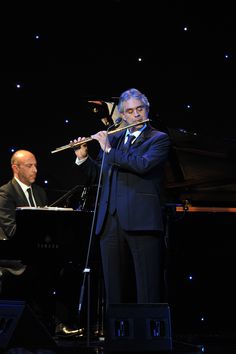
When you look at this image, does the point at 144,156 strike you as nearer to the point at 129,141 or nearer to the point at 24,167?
the point at 129,141

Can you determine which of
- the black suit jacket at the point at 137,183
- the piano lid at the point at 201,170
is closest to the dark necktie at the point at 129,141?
the black suit jacket at the point at 137,183

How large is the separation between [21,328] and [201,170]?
2633 millimetres

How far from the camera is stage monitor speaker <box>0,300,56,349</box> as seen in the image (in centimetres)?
228

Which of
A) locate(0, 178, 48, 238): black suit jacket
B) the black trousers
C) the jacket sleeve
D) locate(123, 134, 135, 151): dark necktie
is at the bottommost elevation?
the black trousers

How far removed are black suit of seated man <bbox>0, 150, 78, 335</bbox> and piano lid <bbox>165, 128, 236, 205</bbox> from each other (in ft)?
3.56

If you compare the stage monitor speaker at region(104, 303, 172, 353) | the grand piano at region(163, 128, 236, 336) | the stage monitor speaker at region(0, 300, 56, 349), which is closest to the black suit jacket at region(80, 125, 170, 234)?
the stage monitor speaker at region(104, 303, 172, 353)

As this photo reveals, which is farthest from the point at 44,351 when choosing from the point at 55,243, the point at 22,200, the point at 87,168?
the point at 22,200

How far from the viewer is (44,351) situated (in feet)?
7.02

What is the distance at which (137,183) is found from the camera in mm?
2652

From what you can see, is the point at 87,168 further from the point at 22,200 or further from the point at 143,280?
the point at 22,200

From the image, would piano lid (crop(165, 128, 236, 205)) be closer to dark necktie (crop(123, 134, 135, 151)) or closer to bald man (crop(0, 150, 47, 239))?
bald man (crop(0, 150, 47, 239))

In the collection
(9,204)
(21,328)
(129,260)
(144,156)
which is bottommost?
(21,328)

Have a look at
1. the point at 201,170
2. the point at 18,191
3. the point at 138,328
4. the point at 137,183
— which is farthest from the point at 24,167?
the point at 138,328

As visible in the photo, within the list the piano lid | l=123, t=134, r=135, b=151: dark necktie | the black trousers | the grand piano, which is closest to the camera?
the black trousers
